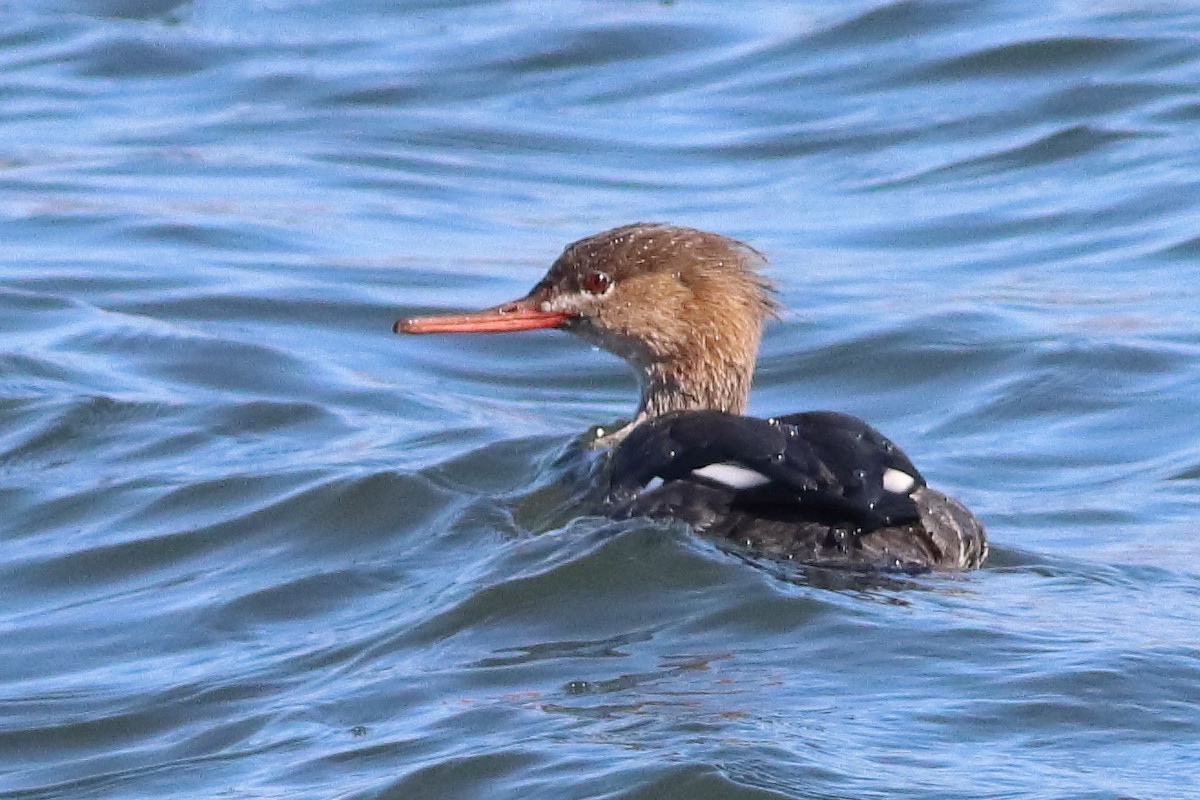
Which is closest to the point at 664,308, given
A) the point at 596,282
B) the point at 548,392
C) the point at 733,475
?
the point at 596,282

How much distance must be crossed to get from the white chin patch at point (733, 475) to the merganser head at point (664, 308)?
52.1 inches

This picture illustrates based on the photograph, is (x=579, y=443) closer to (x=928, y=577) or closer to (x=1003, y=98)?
(x=928, y=577)

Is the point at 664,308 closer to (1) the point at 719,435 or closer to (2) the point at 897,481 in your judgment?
(1) the point at 719,435

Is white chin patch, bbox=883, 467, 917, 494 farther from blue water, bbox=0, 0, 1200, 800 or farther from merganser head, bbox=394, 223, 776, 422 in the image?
merganser head, bbox=394, 223, 776, 422

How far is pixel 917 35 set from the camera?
43.7 ft

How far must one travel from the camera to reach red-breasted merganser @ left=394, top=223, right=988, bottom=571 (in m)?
5.57

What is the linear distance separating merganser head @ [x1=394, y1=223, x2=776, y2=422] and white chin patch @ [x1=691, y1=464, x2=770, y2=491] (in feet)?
4.34

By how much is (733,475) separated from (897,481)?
1.31 feet

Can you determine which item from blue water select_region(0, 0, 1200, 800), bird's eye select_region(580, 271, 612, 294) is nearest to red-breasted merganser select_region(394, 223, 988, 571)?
bird's eye select_region(580, 271, 612, 294)

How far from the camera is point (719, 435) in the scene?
573cm

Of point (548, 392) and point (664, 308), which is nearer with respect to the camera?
point (664, 308)

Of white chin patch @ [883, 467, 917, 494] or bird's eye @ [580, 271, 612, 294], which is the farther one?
bird's eye @ [580, 271, 612, 294]

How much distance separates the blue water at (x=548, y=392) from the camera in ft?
15.2

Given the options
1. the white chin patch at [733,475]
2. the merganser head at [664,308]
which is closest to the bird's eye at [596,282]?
the merganser head at [664,308]
